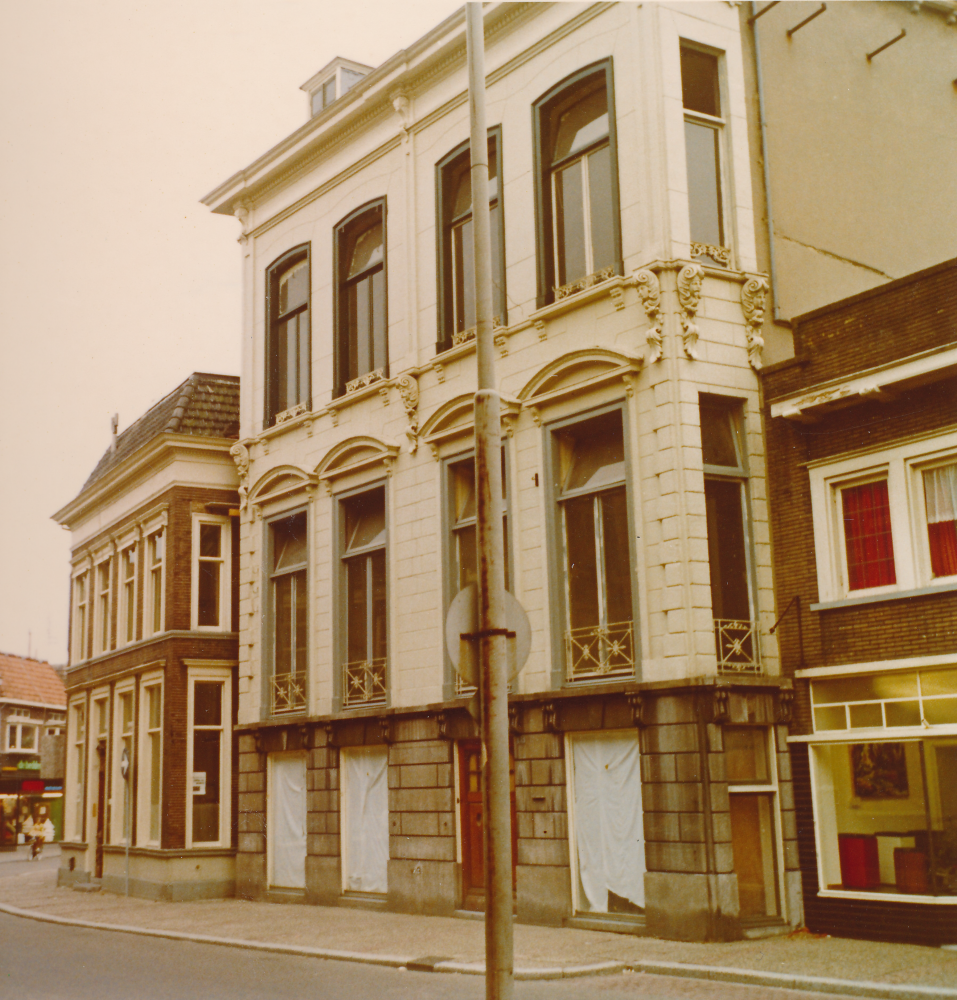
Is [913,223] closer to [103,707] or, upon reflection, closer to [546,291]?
[546,291]

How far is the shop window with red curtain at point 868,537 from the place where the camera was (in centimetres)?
1505

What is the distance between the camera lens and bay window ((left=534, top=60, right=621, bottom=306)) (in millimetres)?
17484

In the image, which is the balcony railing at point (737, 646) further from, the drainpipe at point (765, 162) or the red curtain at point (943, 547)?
the drainpipe at point (765, 162)

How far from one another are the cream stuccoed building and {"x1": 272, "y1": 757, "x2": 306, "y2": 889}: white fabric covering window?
0.08 m

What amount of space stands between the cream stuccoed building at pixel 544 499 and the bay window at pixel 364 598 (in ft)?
0.24

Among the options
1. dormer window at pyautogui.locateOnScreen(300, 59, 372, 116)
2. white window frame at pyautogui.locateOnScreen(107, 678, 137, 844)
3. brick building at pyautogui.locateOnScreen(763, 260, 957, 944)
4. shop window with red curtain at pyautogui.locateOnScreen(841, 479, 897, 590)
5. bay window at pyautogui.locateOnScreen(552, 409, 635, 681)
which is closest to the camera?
brick building at pyautogui.locateOnScreen(763, 260, 957, 944)

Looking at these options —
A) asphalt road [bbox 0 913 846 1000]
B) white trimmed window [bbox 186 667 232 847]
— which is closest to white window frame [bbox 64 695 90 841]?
white trimmed window [bbox 186 667 232 847]

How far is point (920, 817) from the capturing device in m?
14.1

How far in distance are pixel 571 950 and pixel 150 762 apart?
15.0 meters

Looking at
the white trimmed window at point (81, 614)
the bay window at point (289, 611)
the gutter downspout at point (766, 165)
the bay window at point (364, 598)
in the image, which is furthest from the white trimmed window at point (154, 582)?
A: the gutter downspout at point (766, 165)

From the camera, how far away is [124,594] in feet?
97.3

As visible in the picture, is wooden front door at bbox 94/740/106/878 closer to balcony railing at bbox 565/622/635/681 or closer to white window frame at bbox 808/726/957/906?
balcony railing at bbox 565/622/635/681

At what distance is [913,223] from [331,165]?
10.5 meters

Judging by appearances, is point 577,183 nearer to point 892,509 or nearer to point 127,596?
point 892,509
